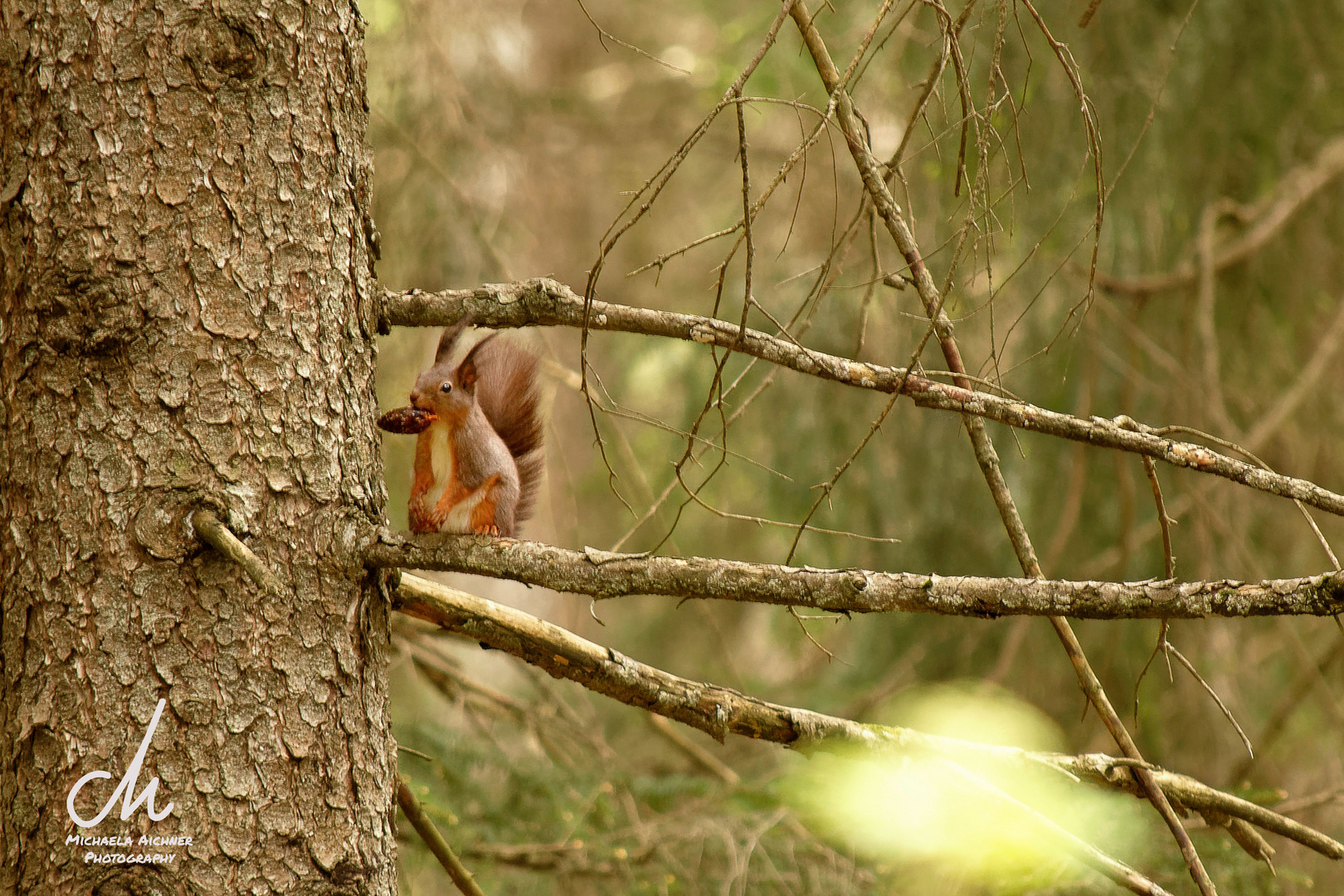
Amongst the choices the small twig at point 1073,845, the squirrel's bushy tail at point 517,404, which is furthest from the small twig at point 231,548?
the small twig at point 1073,845

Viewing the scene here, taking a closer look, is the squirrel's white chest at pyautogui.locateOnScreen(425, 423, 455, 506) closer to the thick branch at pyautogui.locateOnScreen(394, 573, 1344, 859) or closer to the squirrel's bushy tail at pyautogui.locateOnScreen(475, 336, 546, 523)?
the squirrel's bushy tail at pyautogui.locateOnScreen(475, 336, 546, 523)

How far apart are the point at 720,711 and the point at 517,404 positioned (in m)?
0.71

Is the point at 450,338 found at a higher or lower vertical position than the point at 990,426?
lower

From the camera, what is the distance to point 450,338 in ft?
5.96

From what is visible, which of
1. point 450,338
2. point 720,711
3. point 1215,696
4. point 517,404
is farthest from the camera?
point 517,404

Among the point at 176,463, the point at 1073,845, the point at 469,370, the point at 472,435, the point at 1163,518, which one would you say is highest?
the point at 1163,518

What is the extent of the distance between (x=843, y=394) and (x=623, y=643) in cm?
304

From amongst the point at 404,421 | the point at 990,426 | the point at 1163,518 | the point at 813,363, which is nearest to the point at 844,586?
the point at 813,363

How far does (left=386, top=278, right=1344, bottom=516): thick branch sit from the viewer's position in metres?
1.41

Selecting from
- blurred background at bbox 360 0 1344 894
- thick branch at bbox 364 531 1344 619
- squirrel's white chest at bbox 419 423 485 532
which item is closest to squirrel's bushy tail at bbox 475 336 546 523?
squirrel's white chest at bbox 419 423 485 532

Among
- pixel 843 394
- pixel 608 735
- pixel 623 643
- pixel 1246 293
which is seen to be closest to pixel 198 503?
pixel 843 394

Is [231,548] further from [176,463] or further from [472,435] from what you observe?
[472,435]

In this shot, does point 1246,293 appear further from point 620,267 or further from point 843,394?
point 620,267

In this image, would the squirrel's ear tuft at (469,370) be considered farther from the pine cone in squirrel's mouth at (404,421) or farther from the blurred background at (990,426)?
the blurred background at (990,426)
